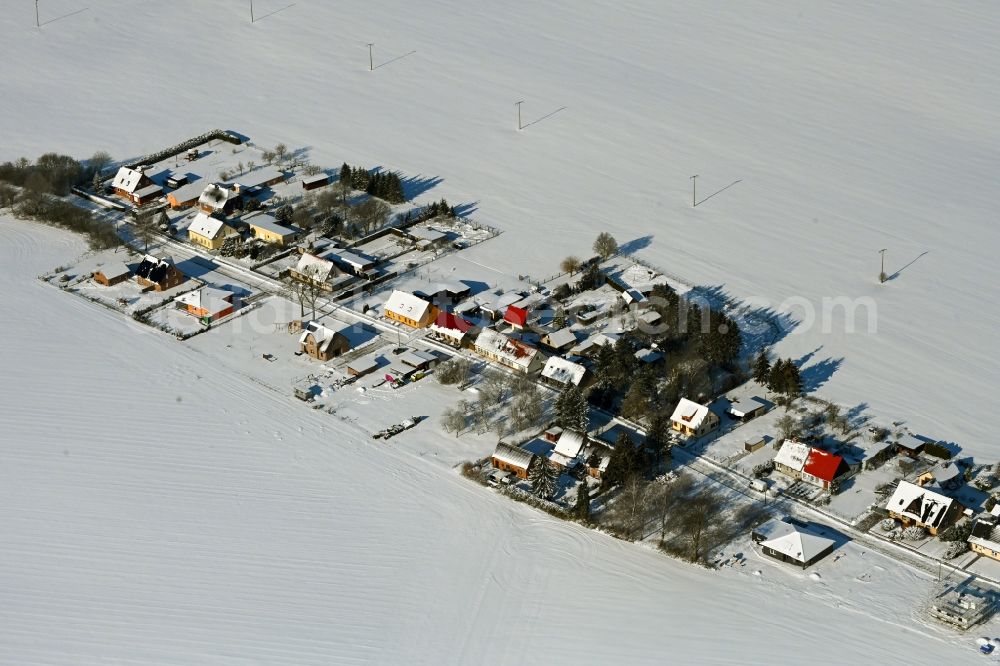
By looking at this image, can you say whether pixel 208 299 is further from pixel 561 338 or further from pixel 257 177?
pixel 561 338

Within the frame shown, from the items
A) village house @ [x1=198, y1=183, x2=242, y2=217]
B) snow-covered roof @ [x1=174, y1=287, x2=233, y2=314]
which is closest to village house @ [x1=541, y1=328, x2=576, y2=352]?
snow-covered roof @ [x1=174, y1=287, x2=233, y2=314]

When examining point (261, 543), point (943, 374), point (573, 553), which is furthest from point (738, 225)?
point (261, 543)

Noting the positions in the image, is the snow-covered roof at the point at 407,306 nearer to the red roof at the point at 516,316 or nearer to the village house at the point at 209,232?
the red roof at the point at 516,316

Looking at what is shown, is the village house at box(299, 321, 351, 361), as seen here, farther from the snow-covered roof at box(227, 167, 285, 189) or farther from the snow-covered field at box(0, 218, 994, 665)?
the snow-covered roof at box(227, 167, 285, 189)

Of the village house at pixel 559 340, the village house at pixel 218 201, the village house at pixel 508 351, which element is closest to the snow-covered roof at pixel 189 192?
the village house at pixel 218 201

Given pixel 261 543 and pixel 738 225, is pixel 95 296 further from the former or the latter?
pixel 738 225

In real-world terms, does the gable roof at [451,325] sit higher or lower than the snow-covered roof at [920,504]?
lower
